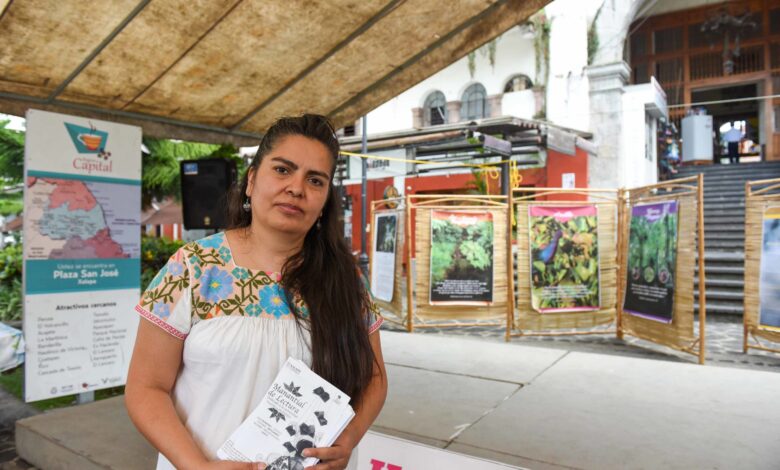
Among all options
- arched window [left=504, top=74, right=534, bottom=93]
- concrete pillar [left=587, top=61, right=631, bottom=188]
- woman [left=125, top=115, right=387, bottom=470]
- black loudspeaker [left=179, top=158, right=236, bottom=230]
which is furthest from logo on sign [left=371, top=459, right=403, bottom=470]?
arched window [left=504, top=74, right=534, bottom=93]

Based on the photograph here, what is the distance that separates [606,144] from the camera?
506 inches

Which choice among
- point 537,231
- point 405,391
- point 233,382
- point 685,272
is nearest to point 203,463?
point 233,382

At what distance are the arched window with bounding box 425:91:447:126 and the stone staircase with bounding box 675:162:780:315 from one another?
282 inches

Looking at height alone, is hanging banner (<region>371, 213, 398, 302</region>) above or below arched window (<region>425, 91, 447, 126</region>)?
below

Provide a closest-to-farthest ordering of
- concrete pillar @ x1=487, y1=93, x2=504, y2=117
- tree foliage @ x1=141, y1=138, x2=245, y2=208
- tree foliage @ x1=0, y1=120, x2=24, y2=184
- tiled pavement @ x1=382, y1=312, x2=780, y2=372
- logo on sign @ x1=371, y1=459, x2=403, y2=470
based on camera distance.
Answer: logo on sign @ x1=371, y1=459, x2=403, y2=470
tiled pavement @ x1=382, y1=312, x2=780, y2=372
tree foliage @ x1=0, y1=120, x2=24, y2=184
tree foliage @ x1=141, y1=138, x2=245, y2=208
concrete pillar @ x1=487, y1=93, x2=504, y2=117

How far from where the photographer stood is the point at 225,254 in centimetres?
143

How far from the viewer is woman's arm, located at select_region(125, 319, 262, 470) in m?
1.28

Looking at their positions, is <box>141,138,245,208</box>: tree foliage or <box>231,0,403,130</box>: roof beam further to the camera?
<box>141,138,245,208</box>: tree foliage

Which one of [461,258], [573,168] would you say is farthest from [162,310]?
[573,168]

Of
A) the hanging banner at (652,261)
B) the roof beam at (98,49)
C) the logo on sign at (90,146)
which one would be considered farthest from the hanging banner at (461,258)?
the roof beam at (98,49)

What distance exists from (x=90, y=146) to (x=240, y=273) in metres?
2.87

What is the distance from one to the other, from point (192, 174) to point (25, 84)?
1752 mm

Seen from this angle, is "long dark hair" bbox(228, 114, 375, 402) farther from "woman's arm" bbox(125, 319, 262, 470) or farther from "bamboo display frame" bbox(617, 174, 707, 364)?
"bamboo display frame" bbox(617, 174, 707, 364)

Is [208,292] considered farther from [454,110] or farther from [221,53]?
[454,110]
